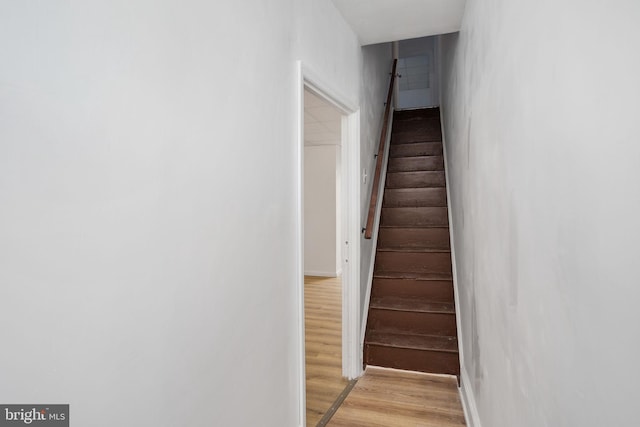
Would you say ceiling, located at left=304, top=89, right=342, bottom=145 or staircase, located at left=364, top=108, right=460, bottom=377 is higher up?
ceiling, located at left=304, top=89, right=342, bottom=145

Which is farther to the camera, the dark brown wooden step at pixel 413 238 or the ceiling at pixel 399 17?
the dark brown wooden step at pixel 413 238

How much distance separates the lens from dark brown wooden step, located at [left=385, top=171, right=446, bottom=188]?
4113 mm

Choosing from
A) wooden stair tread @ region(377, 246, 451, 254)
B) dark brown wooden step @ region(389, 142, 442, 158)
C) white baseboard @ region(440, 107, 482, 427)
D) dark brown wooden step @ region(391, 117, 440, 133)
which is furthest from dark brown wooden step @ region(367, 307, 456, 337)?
dark brown wooden step @ region(391, 117, 440, 133)

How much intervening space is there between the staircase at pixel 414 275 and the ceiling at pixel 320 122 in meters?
0.93

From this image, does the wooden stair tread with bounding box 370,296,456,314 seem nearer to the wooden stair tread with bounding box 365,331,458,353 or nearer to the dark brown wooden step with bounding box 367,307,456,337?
the dark brown wooden step with bounding box 367,307,456,337

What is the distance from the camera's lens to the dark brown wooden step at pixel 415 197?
12.9 feet

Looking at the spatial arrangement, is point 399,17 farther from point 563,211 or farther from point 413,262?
point 563,211

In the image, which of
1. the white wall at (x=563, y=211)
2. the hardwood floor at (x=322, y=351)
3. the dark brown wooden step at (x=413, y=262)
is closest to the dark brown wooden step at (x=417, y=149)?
the dark brown wooden step at (x=413, y=262)

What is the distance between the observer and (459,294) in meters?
2.92

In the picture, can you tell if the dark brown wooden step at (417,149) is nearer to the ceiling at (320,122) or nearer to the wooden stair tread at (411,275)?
the ceiling at (320,122)

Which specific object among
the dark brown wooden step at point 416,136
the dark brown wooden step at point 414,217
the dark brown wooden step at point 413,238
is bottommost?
the dark brown wooden step at point 413,238

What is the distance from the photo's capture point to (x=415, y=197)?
402 centimetres

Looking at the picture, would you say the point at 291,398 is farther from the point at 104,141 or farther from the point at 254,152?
the point at 104,141

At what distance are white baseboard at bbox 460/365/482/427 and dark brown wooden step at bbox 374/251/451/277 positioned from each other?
959 mm
